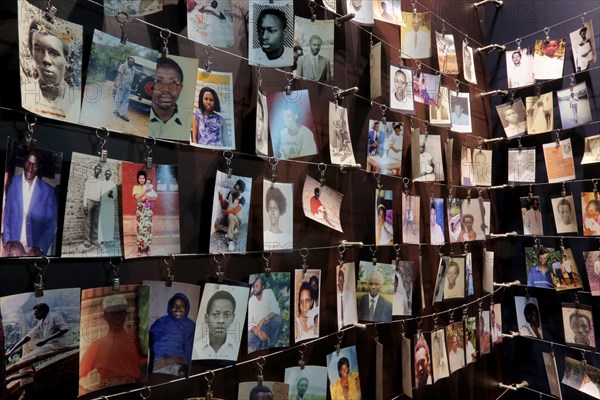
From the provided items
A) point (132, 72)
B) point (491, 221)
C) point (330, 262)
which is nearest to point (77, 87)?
point (132, 72)

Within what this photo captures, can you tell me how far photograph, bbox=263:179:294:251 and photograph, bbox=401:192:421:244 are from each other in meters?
0.45

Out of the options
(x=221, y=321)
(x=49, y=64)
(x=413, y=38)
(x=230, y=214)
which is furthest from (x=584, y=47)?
(x=49, y=64)

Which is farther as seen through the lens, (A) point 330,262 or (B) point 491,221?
(B) point 491,221

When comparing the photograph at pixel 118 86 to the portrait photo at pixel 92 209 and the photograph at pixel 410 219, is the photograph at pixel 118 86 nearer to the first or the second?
the portrait photo at pixel 92 209

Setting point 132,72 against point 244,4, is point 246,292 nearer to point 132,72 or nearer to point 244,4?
point 132,72

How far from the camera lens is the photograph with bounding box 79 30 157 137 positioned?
0.69 metres

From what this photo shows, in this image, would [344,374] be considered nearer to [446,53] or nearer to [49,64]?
[49,64]

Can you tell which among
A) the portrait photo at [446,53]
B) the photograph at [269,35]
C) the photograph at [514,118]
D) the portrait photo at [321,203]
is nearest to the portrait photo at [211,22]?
the photograph at [269,35]

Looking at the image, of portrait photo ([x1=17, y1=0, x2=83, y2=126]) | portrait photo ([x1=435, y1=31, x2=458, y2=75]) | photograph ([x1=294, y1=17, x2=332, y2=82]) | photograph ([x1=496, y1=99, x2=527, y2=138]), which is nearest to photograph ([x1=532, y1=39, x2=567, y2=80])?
photograph ([x1=496, y1=99, x2=527, y2=138])

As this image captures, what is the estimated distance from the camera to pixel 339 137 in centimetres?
109

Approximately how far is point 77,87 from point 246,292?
478mm

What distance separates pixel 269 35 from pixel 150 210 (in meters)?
0.46

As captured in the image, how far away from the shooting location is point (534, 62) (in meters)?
1.65

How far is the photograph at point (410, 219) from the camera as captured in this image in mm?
1260
